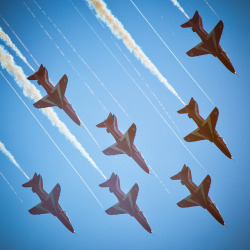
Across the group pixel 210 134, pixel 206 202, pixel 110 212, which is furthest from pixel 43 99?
pixel 206 202

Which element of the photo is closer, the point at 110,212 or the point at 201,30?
the point at 201,30

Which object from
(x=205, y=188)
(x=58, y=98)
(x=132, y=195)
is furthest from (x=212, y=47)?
(x=132, y=195)

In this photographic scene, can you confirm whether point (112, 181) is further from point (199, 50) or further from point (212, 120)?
point (199, 50)

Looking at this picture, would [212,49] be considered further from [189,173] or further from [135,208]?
[135,208]

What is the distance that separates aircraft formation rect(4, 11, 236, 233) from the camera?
25.9 m

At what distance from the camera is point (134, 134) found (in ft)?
85.6

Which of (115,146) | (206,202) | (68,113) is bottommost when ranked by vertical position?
(206,202)

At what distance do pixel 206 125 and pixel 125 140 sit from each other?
8531 millimetres

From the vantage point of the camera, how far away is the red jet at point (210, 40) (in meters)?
26.0

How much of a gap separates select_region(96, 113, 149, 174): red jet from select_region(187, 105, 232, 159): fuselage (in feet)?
21.6

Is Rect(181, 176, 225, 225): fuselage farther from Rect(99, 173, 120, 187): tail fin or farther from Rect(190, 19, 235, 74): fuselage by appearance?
Rect(190, 19, 235, 74): fuselage

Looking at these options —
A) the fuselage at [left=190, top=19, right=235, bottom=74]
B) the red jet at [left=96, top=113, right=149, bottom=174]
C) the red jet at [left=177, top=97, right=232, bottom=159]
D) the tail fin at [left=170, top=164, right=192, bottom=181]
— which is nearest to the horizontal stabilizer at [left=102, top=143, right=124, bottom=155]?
the red jet at [left=96, top=113, right=149, bottom=174]

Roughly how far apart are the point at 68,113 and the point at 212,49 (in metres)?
17.0

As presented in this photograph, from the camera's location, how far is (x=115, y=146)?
28438 millimetres
